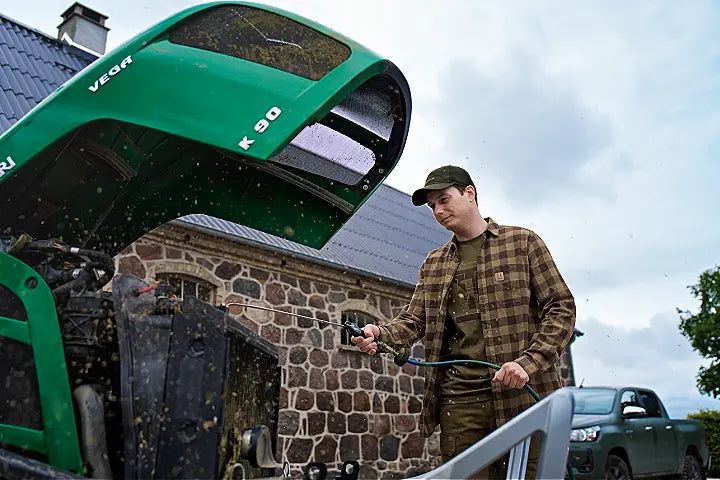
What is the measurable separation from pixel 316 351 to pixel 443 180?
22.7ft

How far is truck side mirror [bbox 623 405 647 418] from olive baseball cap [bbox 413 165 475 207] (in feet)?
23.5

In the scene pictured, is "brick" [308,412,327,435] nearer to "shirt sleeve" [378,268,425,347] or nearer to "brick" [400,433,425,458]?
"brick" [400,433,425,458]

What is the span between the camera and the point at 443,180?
3420 millimetres

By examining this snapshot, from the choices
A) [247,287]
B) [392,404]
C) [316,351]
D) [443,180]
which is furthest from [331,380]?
[443,180]

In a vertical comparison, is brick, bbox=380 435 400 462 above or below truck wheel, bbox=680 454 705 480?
above

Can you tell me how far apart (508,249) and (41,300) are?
2.18 metres

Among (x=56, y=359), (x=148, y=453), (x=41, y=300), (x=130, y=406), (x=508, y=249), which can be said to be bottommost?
(x=148, y=453)

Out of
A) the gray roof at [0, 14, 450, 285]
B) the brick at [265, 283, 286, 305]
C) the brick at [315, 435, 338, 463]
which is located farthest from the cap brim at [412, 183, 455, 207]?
the brick at [315, 435, 338, 463]

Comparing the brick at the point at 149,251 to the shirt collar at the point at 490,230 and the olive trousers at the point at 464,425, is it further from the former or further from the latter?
the olive trousers at the point at 464,425

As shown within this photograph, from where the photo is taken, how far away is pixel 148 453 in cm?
186

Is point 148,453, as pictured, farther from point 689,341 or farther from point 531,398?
point 689,341

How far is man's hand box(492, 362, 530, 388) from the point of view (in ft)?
9.28

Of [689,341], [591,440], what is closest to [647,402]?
[591,440]

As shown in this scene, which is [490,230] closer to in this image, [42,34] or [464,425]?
[464,425]
